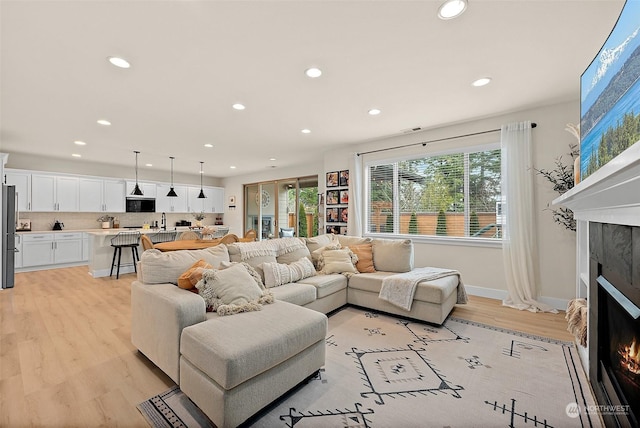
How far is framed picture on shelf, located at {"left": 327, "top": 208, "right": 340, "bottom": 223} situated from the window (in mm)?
697

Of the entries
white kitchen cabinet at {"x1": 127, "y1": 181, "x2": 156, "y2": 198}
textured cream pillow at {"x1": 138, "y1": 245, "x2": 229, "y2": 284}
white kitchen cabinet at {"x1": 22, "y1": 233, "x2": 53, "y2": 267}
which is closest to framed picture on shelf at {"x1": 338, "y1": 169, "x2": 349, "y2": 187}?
textured cream pillow at {"x1": 138, "y1": 245, "x2": 229, "y2": 284}

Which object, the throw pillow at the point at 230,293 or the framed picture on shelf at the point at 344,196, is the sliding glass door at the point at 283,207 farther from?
the throw pillow at the point at 230,293

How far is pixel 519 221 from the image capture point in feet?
11.6

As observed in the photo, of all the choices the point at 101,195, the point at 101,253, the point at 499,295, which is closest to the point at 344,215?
the point at 499,295

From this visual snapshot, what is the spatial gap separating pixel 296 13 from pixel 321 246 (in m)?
2.84

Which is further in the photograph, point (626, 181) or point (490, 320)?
point (490, 320)

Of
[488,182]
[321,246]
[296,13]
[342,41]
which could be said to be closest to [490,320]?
[488,182]

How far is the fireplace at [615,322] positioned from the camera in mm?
1152

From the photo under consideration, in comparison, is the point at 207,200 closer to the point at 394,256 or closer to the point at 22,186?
the point at 22,186

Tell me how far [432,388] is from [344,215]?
3714 mm

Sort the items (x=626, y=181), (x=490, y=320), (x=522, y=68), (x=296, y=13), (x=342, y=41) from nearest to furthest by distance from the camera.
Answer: (x=626, y=181) → (x=296, y=13) → (x=342, y=41) → (x=522, y=68) → (x=490, y=320)

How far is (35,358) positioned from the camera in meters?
2.23

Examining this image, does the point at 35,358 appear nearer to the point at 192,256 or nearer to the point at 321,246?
the point at 192,256

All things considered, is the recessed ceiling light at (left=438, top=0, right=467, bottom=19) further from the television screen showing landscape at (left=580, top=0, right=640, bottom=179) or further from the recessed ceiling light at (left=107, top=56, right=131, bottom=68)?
the recessed ceiling light at (left=107, top=56, right=131, bottom=68)
